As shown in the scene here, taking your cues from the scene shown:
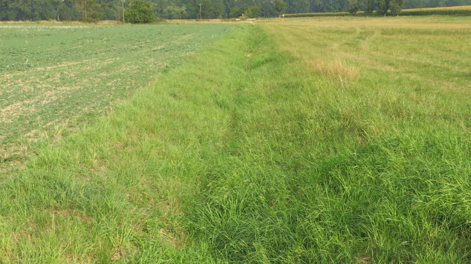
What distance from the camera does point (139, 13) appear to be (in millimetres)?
74375

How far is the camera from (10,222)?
2945 millimetres

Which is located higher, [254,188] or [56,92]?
[56,92]

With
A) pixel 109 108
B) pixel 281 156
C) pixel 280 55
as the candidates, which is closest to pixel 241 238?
pixel 281 156

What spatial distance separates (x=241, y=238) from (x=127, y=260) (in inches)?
45.0

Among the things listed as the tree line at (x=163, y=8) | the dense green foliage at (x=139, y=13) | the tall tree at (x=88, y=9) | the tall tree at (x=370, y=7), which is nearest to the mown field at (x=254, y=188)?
the dense green foliage at (x=139, y=13)

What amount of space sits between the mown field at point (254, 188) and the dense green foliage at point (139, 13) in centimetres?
7642

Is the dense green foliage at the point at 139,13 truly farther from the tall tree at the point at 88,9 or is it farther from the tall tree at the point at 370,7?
the tall tree at the point at 370,7

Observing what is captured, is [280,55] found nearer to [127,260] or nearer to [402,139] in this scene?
[402,139]

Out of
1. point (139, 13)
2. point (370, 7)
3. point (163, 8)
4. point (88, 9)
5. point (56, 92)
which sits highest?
point (163, 8)

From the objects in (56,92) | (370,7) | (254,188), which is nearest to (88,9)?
(370,7)

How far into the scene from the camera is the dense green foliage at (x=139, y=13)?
7400cm

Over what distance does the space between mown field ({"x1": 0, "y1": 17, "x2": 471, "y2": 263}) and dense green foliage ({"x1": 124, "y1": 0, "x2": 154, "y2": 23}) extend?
76425mm

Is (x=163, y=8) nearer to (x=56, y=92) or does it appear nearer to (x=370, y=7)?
(x=370, y=7)

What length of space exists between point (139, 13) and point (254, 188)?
80.9 meters
